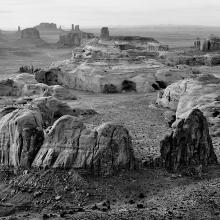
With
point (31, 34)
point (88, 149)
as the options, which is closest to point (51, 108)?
point (88, 149)

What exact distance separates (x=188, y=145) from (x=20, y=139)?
8280 millimetres

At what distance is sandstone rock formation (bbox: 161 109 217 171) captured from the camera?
23328mm

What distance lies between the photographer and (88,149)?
877 inches

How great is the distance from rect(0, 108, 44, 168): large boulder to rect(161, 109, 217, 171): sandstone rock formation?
628cm

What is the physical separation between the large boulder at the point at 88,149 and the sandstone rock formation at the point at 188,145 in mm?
1982

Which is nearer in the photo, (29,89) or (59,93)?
(59,93)

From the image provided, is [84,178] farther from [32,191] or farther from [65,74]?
[65,74]

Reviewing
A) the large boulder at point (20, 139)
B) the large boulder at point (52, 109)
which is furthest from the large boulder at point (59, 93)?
the large boulder at point (20, 139)

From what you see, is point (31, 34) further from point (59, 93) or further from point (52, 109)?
point (52, 109)

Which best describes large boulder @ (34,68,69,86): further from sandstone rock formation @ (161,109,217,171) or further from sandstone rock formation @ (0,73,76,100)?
sandstone rock formation @ (161,109,217,171)

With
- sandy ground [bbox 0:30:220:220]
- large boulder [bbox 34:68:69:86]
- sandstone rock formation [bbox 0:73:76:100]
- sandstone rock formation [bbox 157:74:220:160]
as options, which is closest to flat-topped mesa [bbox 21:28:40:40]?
large boulder [bbox 34:68:69:86]

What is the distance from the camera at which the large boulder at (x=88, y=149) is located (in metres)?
22.0

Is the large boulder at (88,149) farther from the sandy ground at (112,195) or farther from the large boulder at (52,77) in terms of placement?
the large boulder at (52,77)

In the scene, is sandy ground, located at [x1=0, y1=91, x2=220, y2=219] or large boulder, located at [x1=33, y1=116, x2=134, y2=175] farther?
large boulder, located at [x1=33, y1=116, x2=134, y2=175]
